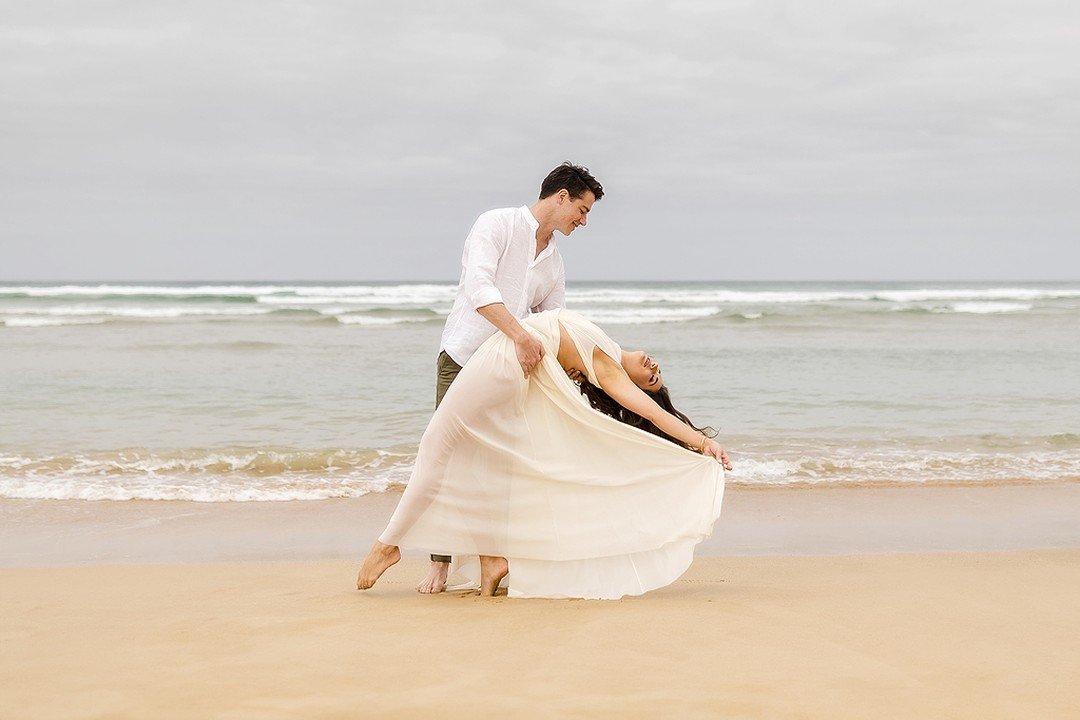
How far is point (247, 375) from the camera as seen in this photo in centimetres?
1492

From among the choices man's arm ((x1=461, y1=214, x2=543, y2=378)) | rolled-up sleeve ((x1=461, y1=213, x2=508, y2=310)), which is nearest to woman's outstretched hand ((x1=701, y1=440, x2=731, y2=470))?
man's arm ((x1=461, y1=214, x2=543, y2=378))

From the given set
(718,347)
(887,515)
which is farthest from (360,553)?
(718,347)

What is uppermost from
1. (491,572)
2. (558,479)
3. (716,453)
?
(716,453)

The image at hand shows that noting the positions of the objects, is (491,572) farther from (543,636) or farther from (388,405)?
(388,405)

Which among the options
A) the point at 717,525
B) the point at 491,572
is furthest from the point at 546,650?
the point at 717,525

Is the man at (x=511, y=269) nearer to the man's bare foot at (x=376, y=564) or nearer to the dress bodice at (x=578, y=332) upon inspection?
the dress bodice at (x=578, y=332)

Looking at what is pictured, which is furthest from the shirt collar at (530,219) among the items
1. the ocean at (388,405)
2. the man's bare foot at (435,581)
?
the ocean at (388,405)

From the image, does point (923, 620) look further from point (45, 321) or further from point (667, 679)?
point (45, 321)

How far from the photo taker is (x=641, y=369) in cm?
439

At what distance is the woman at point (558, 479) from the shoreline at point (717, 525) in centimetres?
147

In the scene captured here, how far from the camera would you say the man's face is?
4.32 metres

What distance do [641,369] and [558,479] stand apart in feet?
2.01

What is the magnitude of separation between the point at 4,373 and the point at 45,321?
17205 mm

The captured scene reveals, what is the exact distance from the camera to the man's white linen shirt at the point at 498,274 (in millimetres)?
4203
